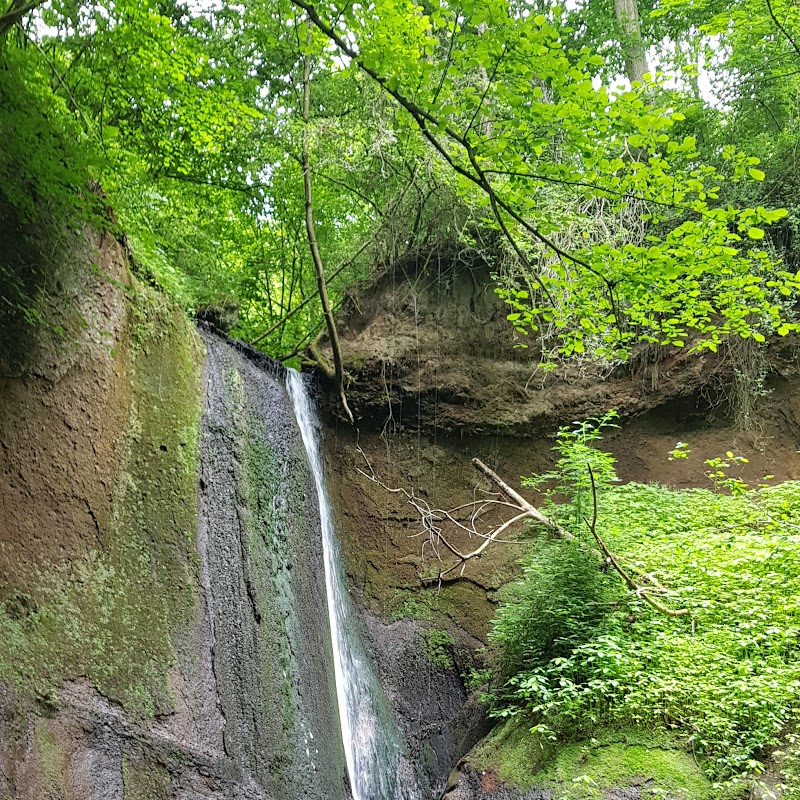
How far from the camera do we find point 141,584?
16.2ft

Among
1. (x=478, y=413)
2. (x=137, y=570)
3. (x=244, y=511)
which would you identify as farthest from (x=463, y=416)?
(x=137, y=570)

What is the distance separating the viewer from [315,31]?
5.11 metres

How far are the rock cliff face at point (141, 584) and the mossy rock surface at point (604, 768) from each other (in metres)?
Answer: 1.81

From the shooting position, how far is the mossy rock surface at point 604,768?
4.35 meters

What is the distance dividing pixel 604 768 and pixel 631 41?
36.4ft

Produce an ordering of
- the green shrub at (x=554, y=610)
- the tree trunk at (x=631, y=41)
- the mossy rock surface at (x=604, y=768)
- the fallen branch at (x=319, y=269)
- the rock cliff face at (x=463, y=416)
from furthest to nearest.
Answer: the tree trunk at (x=631, y=41) < the rock cliff face at (x=463, y=416) < the fallen branch at (x=319, y=269) < the green shrub at (x=554, y=610) < the mossy rock surface at (x=604, y=768)

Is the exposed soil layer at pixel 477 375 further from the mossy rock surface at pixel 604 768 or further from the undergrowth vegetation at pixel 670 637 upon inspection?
the mossy rock surface at pixel 604 768

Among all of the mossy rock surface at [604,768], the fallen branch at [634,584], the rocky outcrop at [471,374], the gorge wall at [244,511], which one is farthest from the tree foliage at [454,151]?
the mossy rock surface at [604,768]

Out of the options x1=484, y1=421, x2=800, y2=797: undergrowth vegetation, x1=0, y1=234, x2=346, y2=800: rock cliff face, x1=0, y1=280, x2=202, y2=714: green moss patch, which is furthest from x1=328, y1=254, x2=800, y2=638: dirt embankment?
x1=0, y1=280, x2=202, y2=714: green moss patch

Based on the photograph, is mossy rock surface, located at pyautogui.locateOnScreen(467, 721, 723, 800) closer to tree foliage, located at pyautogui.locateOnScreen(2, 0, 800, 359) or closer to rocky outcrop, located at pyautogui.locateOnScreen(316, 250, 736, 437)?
tree foliage, located at pyautogui.locateOnScreen(2, 0, 800, 359)

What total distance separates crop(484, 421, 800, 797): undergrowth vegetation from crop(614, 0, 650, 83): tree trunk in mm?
7794

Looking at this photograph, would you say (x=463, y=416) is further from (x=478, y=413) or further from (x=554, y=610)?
(x=554, y=610)

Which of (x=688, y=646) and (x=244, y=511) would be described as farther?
(x=244, y=511)

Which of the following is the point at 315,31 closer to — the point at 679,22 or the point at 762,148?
the point at 762,148
